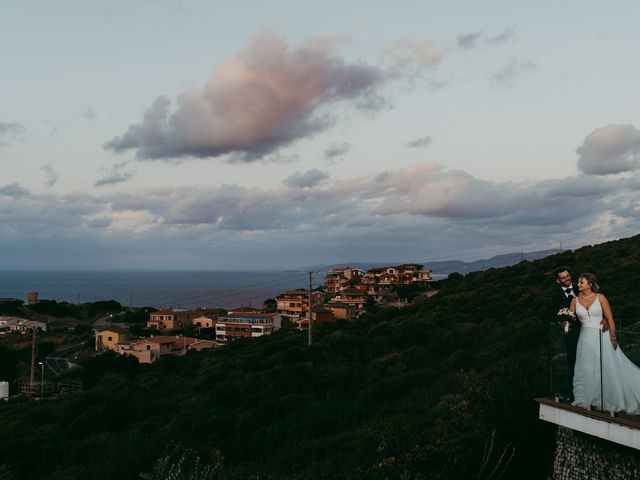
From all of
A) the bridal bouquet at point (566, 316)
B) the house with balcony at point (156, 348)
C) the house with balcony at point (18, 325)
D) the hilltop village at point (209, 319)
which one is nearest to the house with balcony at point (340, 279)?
the hilltop village at point (209, 319)

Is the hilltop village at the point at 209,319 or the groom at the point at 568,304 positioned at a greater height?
the groom at the point at 568,304

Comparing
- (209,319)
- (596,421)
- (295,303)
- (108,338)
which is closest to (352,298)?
(295,303)

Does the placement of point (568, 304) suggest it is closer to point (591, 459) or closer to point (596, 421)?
point (596, 421)

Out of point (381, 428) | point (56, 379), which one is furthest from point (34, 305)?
point (381, 428)

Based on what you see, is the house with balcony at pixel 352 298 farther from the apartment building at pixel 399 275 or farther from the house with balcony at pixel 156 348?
the house with balcony at pixel 156 348

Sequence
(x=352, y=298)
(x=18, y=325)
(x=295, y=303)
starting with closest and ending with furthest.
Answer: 1. (x=352, y=298)
2. (x=18, y=325)
3. (x=295, y=303)

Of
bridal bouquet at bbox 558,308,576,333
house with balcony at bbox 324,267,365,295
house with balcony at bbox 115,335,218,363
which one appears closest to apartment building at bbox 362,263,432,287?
house with balcony at bbox 324,267,365,295

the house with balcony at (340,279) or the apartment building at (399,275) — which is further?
the house with balcony at (340,279)

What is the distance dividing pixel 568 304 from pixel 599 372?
3.09 feet

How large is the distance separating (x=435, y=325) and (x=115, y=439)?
14.6m

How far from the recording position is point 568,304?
23.4 feet

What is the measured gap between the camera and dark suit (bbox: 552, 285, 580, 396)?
713 cm

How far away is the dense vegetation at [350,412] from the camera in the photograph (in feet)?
28.9

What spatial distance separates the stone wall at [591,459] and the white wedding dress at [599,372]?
17.7 inches
